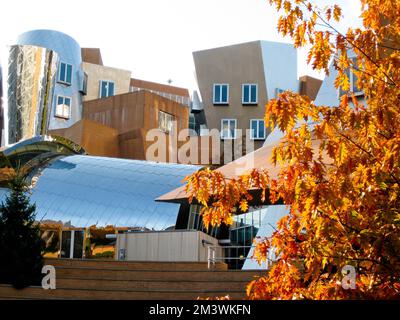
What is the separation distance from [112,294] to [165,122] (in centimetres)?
3332

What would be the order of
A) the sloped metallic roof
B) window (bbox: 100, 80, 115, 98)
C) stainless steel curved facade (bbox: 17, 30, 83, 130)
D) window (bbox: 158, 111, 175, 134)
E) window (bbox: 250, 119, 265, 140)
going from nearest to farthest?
the sloped metallic roof → window (bbox: 158, 111, 175, 134) → window (bbox: 250, 119, 265, 140) → stainless steel curved facade (bbox: 17, 30, 83, 130) → window (bbox: 100, 80, 115, 98)

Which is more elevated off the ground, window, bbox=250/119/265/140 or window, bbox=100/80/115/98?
window, bbox=100/80/115/98

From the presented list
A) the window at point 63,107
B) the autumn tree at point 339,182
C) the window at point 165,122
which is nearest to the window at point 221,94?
the window at point 165,122

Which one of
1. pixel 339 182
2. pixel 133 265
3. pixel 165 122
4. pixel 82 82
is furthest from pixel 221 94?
pixel 339 182

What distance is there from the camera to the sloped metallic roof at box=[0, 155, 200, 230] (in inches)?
1103

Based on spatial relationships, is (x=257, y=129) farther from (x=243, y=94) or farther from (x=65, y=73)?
(x=65, y=73)

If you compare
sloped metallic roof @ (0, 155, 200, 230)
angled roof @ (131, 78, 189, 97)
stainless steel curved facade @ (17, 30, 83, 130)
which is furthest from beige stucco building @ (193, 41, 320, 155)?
sloped metallic roof @ (0, 155, 200, 230)

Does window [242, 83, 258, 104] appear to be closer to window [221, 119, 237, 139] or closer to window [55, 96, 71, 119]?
window [221, 119, 237, 139]

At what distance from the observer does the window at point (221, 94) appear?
54.1 metres

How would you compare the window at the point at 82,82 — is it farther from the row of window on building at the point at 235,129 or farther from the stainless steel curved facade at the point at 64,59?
the row of window on building at the point at 235,129

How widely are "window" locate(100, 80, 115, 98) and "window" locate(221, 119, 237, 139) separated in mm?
12100

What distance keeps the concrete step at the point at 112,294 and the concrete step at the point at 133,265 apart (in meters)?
1.54

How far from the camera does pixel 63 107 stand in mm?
54312
